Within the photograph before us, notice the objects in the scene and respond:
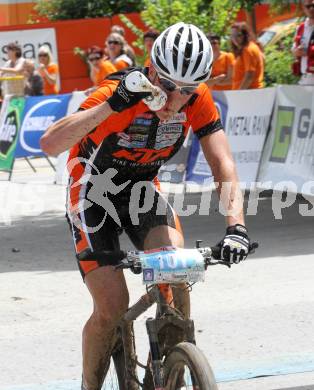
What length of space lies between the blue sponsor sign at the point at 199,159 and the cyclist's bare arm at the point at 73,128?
7749 mm

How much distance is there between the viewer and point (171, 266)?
4320 mm

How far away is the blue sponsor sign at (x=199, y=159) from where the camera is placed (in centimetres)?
1241

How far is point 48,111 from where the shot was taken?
49.5 ft

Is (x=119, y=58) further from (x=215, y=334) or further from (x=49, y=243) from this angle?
(x=215, y=334)

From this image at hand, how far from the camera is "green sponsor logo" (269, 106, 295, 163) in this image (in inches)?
450

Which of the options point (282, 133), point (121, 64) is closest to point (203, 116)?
point (282, 133)

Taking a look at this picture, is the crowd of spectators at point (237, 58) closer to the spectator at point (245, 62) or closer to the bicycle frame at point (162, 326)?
the spectator at point (245, 62)

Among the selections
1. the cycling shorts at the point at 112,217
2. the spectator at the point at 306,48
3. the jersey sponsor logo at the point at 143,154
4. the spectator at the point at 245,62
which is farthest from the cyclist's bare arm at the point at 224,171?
the spectator at the point at 245,62

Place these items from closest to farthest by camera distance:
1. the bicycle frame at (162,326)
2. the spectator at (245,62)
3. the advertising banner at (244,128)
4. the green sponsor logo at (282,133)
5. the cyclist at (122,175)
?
the bicycle frame at (162,326)
the cyclist at (122,175)
the green sponsor logo at (282,133)
the advertising banner at (244,128)
the spectator at (245,62)

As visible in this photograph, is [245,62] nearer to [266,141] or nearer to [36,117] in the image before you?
[266,141]

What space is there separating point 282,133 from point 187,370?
7351 millimetres

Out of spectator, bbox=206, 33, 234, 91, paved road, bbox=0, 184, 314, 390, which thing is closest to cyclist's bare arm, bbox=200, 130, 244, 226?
paved road, bbox=0, 184, 314, 390

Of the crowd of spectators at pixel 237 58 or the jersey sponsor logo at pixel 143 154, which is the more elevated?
the jersey sponsor logo at pixel 143 154

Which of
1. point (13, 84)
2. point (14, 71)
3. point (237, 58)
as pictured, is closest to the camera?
point (237, 58)
